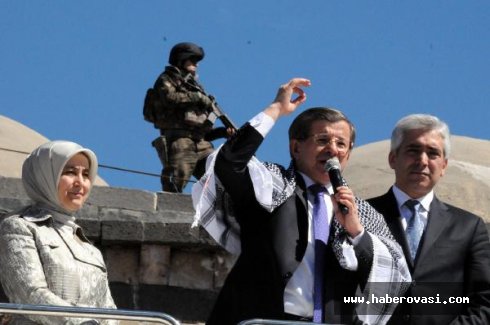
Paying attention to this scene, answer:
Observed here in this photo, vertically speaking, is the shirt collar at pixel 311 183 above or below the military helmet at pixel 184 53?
below

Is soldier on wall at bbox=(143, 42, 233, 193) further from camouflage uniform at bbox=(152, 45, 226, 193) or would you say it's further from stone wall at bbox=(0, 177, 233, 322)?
stone wall at bbox=(0, 177, 233, 322)

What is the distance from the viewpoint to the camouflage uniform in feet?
53.8

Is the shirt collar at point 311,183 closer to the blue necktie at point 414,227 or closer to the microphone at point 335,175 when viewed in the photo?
the microphone at point 335,175

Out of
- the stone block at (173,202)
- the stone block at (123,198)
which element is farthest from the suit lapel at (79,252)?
the stone block at (173,202)

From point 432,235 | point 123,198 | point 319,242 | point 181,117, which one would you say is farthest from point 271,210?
point 181,117

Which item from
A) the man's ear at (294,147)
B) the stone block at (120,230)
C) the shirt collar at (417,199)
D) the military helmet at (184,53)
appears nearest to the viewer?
the man's ear at (294,147)

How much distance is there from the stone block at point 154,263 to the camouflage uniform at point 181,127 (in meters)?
3.40

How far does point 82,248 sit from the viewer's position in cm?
787

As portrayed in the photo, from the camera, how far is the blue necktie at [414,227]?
8.28 metres

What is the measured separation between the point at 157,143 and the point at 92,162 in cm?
921

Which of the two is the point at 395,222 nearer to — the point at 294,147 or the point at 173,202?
the point at 294,147

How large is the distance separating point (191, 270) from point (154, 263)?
0.28 metres

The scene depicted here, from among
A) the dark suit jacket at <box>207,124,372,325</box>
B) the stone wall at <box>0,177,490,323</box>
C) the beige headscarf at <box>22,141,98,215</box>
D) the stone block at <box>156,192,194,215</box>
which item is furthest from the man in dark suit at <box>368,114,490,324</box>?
the stone block at <box>156,192,194,215</box>

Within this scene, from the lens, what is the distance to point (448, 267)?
817cm
